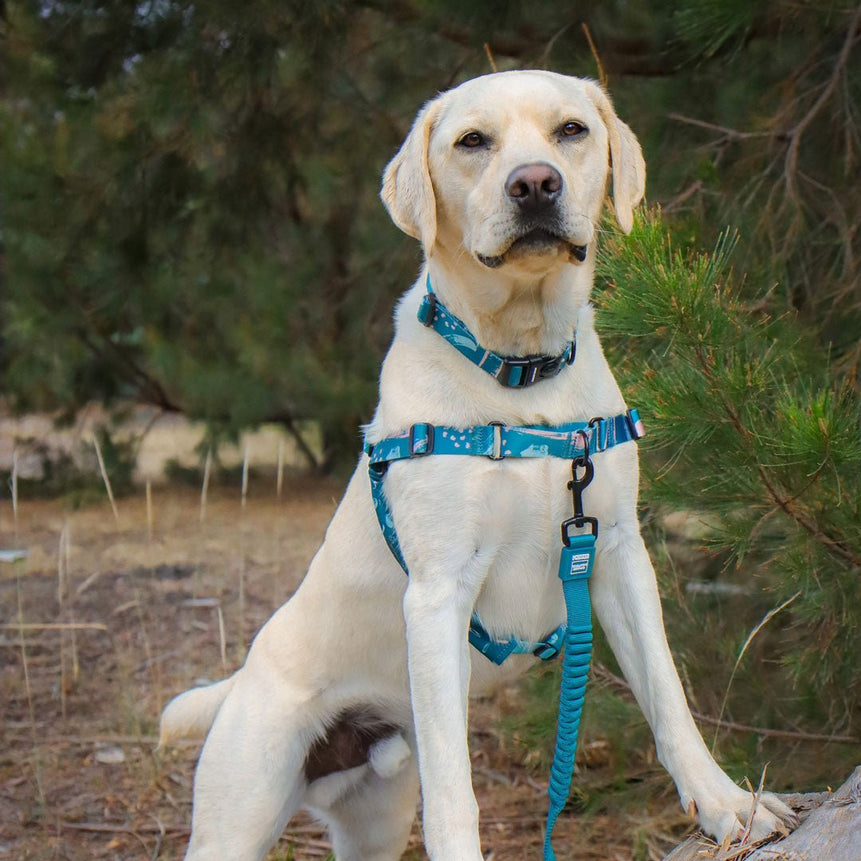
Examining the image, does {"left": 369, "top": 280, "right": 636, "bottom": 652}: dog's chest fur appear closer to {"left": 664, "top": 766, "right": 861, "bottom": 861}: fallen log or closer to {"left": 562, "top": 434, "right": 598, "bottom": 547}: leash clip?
{"left": 562, "top": 434, "right": 598, "bottom": 547}: leash clip

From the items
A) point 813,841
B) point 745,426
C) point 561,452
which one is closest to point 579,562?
point 561,452

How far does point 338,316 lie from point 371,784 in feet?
13.7

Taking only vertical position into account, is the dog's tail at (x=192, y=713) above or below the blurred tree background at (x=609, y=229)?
below

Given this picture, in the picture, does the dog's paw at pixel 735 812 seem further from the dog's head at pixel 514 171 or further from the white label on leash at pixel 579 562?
the dog's head at pixel 514 171

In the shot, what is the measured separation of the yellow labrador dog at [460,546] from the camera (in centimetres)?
187

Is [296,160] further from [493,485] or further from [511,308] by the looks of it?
[493,485]

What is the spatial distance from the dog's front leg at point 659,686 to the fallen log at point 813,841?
0.03 metres

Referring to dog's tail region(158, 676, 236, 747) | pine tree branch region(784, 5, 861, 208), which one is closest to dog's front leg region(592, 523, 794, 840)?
dog's tail region(158, 676, 236, 747)

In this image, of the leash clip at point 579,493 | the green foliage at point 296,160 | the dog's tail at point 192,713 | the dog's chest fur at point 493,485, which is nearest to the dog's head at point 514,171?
the dog's chest fur at point 493,485

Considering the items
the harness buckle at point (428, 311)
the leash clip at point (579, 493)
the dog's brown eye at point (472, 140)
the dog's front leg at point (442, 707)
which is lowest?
the dog's front leg at point (442, 707)

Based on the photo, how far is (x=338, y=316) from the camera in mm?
6305

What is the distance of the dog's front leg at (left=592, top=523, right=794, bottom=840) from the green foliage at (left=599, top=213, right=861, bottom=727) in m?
0.29

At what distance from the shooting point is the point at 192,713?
2.42 m

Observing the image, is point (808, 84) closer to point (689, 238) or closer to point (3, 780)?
point (689, 238)
